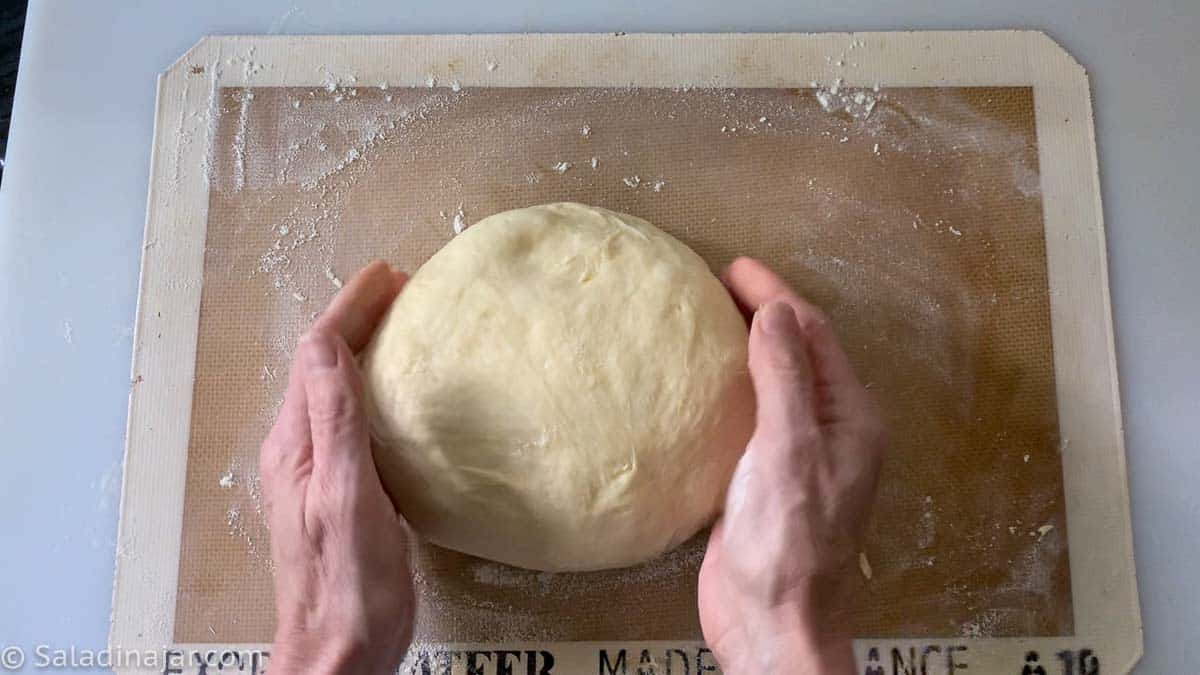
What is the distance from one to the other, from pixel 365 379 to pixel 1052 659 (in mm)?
1374

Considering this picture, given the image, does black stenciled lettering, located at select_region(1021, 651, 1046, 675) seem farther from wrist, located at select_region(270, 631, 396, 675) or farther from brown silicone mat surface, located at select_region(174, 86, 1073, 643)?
wrist, located at select_region(270, 631, 396, 675)

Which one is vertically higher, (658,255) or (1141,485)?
(658,255)

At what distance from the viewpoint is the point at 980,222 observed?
1.71m

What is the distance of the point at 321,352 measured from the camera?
51.6 inches

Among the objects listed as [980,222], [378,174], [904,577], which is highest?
[378,174]

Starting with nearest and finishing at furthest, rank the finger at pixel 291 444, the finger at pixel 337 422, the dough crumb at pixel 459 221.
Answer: the finger at pixel 337 422, the finger at pixel 291 444, the dough crumb at pixel 459 221

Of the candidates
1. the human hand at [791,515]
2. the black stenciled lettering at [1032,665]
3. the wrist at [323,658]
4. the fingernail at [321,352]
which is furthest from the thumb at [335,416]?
the black stenciled lettering at [1032,665]

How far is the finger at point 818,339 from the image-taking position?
1.41 meters

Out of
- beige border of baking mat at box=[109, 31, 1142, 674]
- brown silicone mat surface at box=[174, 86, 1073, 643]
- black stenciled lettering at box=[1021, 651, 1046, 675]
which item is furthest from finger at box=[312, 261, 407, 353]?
black stenciled lettering at box=[1021, 651, 1046, 675]

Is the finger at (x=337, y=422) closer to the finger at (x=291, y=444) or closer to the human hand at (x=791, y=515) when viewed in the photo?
the finger at (x=291, y=444)

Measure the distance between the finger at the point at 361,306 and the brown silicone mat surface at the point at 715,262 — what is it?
0.17 meters

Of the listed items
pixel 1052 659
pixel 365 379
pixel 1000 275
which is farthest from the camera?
pixel 1000 275

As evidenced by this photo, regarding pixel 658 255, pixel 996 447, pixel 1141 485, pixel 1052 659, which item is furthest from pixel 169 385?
pixel 1141 485

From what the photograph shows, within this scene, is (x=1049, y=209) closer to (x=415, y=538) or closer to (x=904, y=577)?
(x=904, y=577)
